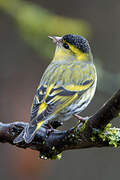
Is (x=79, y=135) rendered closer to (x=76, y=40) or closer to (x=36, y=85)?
(x=76, y=40)

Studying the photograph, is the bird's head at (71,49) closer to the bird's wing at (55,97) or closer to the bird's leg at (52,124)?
the bird's wing at (55,97)

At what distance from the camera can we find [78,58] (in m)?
5.83

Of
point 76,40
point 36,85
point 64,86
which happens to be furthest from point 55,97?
point 36,85

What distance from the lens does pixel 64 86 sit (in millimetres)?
4945

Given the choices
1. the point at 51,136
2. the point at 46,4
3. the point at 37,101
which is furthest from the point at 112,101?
the point at 46,4

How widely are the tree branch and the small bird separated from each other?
13 centimetres

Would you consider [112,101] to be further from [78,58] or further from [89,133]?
[78,58]

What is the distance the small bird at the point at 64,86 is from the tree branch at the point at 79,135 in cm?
13

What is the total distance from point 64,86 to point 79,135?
1.27 meters

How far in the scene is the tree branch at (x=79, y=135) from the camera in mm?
3195

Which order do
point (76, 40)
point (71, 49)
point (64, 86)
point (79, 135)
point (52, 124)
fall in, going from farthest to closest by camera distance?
1. point (71, 49)
2. point (76, 40)
3. point (64, 86)
4. point (52, 124)
5. point (79, 135)

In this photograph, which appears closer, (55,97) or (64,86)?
(55,97)

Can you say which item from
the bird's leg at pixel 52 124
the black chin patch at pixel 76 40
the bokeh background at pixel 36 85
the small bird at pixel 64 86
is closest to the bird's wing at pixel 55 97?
the small bird at pixel 64 86

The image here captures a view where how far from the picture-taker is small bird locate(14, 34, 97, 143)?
4426 millimetres
